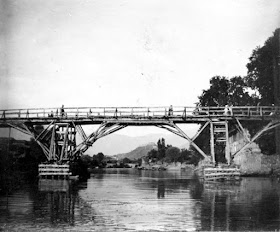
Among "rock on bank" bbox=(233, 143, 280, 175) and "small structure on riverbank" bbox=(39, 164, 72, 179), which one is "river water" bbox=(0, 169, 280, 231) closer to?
"small structure on riverbank" bbox=(39, 164, 72, 179)

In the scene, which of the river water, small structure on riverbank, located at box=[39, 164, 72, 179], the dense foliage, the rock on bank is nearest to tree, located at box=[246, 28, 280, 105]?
the dense foliage

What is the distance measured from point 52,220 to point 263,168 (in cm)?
3355

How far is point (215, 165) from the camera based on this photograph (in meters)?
31.0

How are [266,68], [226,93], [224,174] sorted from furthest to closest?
[226,93] < [266,68] < [224,174]

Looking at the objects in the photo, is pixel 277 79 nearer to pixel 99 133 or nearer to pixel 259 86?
pixel 259 86

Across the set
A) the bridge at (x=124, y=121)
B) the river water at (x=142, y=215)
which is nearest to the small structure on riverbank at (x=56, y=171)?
the bridge at (x=124, y=121)

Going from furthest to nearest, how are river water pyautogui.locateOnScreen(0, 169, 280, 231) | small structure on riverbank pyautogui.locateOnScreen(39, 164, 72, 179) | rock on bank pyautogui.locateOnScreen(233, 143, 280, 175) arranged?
rock on bank pyautogui.locateOnScreen(233, 143, 280, 175), small structure on riverbank pyautogui.locateOnScreen(39, 164, 72, 179), river water pyautogui.locateOnScreen(0, 169, 280, 231)

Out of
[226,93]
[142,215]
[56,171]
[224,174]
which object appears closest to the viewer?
[142,215]

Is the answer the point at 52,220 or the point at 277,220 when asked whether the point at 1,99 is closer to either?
the point at 52,220

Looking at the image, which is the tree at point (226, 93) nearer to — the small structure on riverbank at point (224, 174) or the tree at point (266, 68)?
the tree at point (266, 68)

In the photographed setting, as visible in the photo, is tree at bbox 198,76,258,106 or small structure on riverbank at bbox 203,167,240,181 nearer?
small structure on riverbank at bbox 203,167,240,181

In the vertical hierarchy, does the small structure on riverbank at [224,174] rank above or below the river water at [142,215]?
above

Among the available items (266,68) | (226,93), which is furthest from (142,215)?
(226,93)

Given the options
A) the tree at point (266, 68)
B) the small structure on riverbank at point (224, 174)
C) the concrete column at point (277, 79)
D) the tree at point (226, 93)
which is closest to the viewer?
the small structure on riverbank at point (224, 174)
